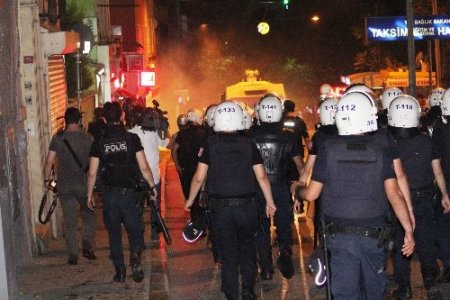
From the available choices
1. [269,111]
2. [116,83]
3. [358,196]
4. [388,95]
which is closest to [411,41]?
[388,95]

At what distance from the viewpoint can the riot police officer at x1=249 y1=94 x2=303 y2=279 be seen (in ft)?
32.9

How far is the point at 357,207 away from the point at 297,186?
2.56 ft

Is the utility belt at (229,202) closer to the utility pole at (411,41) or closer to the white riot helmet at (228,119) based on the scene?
the white riot helmet at (228,119)

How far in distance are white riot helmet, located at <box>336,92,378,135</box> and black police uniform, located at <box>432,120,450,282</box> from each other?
9.12 ft

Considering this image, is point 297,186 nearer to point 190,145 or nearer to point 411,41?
point 190,145

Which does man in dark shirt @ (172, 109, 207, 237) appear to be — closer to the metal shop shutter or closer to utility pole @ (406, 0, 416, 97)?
the metal shop shutter

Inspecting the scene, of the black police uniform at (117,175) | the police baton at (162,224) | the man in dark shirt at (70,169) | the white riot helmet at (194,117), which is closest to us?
the black police uniform at (117,175)

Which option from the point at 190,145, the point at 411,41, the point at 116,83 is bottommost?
the point at 190,145

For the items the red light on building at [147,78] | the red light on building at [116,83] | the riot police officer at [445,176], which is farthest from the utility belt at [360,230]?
the red light on building at [147,78]

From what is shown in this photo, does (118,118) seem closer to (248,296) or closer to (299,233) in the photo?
(248,296)

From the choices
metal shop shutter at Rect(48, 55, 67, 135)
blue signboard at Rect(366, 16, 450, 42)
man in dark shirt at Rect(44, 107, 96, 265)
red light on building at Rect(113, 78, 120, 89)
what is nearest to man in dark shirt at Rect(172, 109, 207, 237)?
metal shop shutter at Rect(48, 55, 67, 135)

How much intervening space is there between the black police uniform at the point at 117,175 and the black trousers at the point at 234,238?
1.37 m

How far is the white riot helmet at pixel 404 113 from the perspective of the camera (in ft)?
28.7

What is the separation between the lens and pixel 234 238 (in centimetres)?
859
